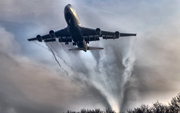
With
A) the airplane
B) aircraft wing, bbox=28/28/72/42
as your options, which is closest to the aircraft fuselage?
the airplane

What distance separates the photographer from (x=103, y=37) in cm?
5222

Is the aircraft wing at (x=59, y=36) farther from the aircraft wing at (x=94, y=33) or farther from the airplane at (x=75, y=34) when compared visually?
the aircraft wing at (x=94, y=33)

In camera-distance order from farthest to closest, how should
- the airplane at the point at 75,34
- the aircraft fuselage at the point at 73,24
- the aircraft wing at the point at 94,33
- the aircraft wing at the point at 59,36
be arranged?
the aircraft wing at the point at 59,36, the aircraft wing at the point at 94,33, the airplane at the point at 75,34, the aircraft fuselage at the point at 73,24

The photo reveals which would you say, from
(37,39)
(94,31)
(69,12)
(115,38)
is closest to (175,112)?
(115,38)

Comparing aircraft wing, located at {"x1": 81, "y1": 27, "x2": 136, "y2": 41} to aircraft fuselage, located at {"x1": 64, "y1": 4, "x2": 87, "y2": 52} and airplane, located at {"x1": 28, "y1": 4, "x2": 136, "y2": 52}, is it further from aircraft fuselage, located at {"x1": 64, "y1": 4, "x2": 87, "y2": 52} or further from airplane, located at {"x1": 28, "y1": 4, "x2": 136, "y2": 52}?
aircraft fuselage, located at {"x1": 64, "y1": 4, "x2": 87, "y2": 52}

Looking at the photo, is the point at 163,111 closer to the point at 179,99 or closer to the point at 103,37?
the point at 179,99

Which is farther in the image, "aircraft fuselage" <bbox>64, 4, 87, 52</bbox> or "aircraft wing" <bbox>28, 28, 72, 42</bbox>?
"aircraft wing" <bbox>28, 28, 72, 42</bbox>

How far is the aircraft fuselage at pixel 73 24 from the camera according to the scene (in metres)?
43.0

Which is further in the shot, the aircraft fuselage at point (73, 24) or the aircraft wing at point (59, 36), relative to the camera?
the aircraft wing at point (59, 36)

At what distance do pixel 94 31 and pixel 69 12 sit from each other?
10.3 m

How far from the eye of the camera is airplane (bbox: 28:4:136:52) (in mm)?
43822

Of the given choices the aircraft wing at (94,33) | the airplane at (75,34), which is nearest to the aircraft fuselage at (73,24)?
the airplane at (75,34)

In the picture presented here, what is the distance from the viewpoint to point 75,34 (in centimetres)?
4712

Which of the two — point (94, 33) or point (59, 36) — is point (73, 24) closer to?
point (94, 33)
